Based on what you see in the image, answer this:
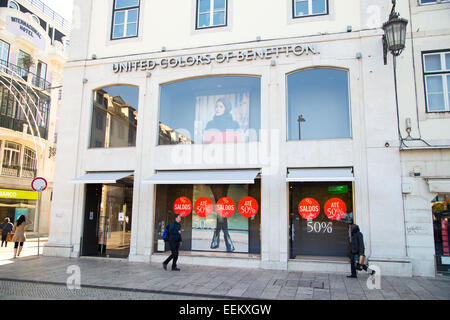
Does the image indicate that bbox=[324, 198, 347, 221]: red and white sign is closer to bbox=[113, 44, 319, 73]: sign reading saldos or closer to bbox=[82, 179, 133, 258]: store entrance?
bbox=[113, 44, 319, 73]: sign reading saldos

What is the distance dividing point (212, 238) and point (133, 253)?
2.89m

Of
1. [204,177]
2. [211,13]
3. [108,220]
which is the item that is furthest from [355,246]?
[211,13]

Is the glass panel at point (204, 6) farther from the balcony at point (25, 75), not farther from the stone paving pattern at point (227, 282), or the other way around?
the balcony at point (25, 75)

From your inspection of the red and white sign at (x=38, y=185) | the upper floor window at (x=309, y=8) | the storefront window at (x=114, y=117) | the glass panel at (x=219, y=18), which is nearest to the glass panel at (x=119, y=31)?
the storefront window at (x=114, y=117)

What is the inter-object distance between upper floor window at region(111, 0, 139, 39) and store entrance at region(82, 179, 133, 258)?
613 centimetres

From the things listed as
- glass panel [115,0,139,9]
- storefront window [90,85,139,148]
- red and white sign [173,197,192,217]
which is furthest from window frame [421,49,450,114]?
glass panel [115,0,139,9]

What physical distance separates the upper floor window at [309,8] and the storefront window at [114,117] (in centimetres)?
671

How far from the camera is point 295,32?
11891 millimetres

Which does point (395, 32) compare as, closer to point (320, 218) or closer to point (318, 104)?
point (318, 104)

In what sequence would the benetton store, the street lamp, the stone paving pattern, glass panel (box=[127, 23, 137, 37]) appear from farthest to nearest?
glass panel (box=[127, 23, 137, 37]) < the benetton store < the street lamp < the stone paving pattern

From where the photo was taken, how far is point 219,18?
12891 mm

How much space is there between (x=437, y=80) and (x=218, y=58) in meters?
7.27

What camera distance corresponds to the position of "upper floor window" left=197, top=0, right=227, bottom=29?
1287 centimetres

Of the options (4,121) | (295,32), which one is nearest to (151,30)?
(295,32)
